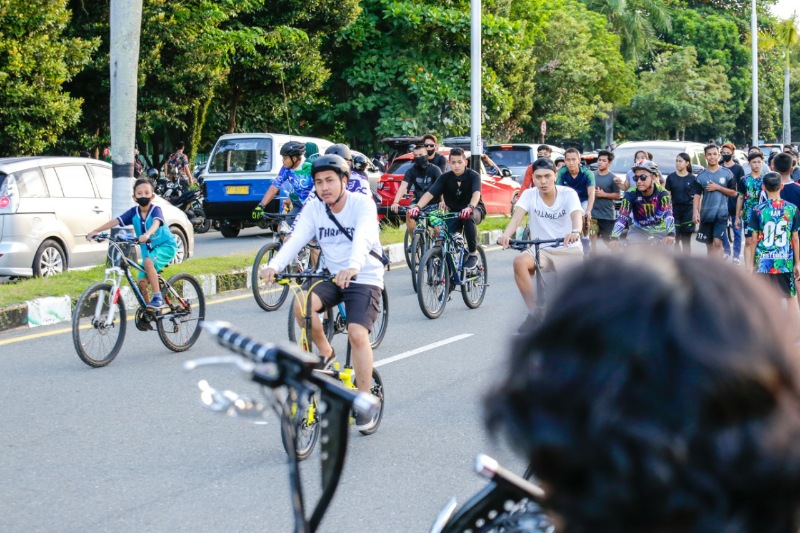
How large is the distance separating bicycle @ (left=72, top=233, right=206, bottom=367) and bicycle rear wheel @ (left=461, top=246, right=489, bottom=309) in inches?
119

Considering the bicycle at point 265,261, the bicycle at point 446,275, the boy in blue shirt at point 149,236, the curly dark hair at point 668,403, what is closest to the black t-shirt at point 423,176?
the bicycle at point 446,275

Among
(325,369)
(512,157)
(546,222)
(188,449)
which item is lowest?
(188,449)

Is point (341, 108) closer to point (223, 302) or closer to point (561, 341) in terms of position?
point (223, 302)

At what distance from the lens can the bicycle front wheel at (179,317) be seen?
889cm

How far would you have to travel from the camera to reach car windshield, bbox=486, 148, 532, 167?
85.5 feet

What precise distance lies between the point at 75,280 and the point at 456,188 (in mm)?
4269

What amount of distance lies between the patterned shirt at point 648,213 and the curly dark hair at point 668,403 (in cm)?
1065

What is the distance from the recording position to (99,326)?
26.9 ft

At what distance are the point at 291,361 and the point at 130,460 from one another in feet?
14.4

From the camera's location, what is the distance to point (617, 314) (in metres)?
1.07

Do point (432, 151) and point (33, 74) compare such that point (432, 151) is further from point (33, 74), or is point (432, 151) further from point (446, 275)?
point (33, 74)

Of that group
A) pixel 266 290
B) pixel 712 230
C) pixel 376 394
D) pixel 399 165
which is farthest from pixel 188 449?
pixel 399 165

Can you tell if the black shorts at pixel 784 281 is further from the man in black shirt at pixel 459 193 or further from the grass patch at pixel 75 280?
the grass patch at pixel 75 280

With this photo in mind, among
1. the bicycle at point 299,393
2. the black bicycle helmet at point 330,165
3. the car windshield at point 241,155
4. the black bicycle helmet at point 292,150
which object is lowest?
the bicycle at point 299,393
